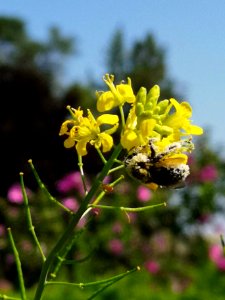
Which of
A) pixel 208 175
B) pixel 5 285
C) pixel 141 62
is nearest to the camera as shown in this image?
pixel 5 285

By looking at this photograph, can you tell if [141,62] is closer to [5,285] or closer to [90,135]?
[5,285]

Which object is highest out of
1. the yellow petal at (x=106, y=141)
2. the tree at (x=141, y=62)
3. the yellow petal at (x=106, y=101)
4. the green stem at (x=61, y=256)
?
the yellow petal at (x=106, y=101)

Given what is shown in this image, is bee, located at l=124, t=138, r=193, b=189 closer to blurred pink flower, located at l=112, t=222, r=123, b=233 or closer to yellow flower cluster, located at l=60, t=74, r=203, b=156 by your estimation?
yellow flower cluster, located at l=60, t=74, r=203, b=156

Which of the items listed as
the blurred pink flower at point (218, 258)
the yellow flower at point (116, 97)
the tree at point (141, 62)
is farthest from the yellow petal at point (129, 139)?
the tree at point (141, 62)

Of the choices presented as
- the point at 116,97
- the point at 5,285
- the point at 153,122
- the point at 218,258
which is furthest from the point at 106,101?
the point at 5,285

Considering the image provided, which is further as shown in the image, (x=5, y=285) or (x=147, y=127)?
A: (x=5, y=285)

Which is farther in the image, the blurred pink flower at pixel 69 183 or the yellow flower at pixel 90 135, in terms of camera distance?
the blurred pink flower at pixel 69 183

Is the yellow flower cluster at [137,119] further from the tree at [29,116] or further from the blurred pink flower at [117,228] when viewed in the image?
the tree at [29,116]
